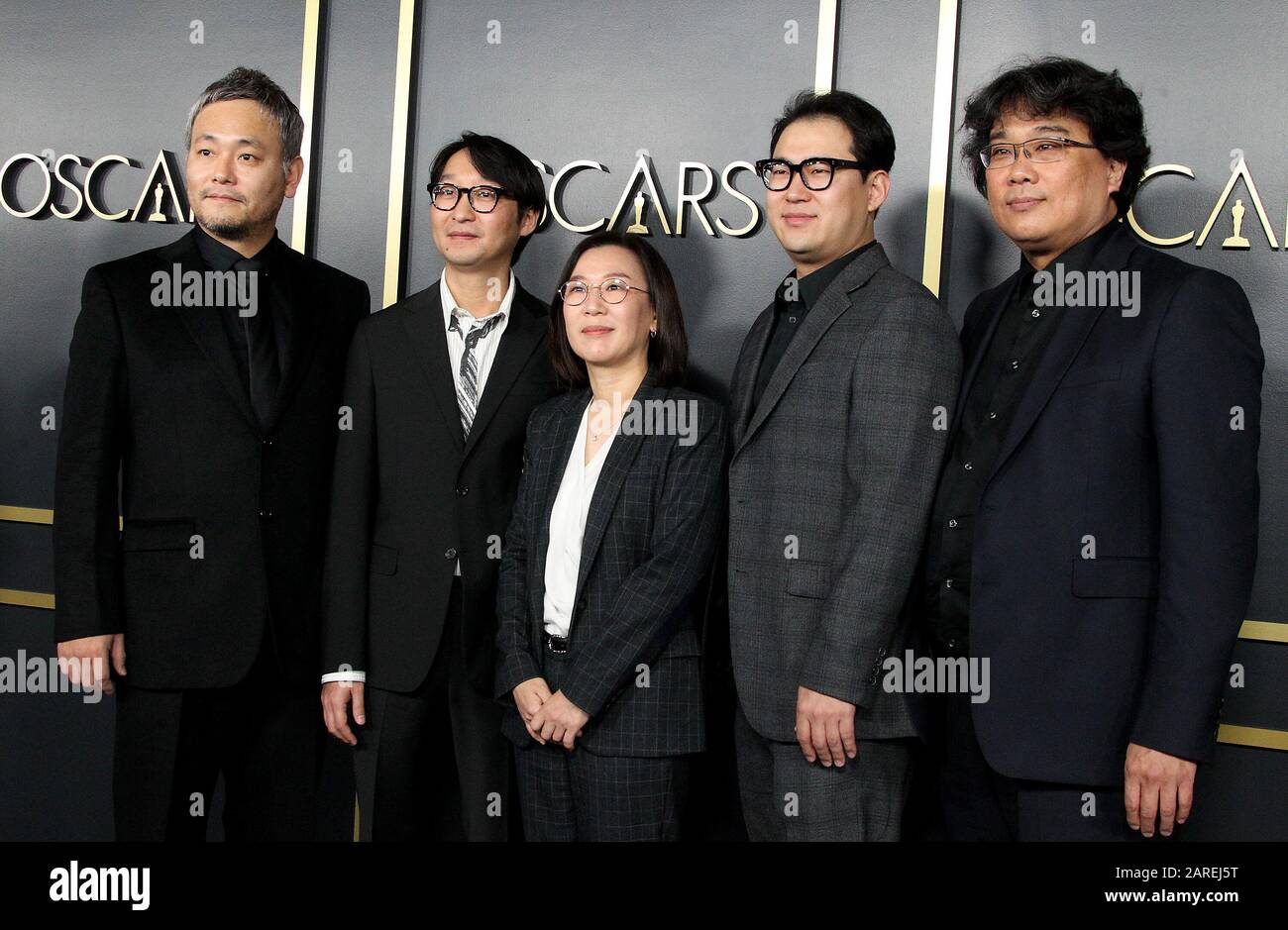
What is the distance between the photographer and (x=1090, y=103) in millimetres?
2463

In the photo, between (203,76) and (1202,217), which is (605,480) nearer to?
(1202,217)

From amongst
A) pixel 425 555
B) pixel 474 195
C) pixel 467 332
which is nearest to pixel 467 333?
pixel 467 332

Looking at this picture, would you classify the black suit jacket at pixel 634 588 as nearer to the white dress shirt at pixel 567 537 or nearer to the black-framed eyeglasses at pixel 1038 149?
the white dress shirt at pixel 567 537

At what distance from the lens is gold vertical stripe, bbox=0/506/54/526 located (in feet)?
12.8

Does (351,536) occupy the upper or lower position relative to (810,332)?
lower

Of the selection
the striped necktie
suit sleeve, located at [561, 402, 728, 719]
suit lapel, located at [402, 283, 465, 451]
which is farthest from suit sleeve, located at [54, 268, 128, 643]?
suit sleeve, located at [561, 402, 728, 719]

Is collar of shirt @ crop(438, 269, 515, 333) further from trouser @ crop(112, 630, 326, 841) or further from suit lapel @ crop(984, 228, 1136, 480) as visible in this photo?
suit lapel @ crop(984, 228, 1136, 480)

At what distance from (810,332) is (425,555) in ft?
3.62

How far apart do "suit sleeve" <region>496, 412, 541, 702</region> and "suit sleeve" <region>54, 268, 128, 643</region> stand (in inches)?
39.4

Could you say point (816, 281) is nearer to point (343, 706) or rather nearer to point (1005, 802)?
point (1005, 802)

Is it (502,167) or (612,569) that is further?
(502,167)

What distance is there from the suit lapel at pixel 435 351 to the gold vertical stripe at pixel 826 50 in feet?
4.48

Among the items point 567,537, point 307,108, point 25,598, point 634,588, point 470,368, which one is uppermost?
point 307,108
